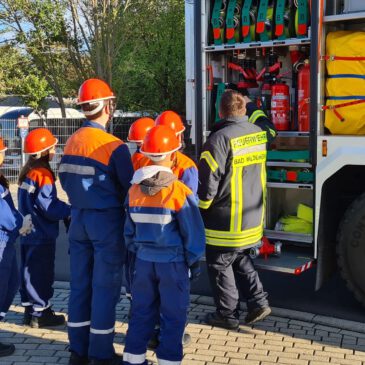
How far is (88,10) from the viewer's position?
2212 centimetres

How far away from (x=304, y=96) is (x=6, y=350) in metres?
3.26

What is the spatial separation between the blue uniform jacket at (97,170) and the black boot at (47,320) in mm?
1344

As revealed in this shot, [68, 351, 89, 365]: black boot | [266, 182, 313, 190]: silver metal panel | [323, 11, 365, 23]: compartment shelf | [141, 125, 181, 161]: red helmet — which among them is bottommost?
[68, 351, 89, 365]: black boot

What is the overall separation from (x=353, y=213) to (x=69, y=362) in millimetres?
2513

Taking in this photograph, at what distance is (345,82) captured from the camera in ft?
16.8

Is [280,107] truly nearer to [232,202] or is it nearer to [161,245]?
[232,202]

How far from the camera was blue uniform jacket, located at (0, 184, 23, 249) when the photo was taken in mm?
4590

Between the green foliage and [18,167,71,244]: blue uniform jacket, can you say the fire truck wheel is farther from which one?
the green foliage

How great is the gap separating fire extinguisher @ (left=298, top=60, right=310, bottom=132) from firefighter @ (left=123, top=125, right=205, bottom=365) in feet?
6.50

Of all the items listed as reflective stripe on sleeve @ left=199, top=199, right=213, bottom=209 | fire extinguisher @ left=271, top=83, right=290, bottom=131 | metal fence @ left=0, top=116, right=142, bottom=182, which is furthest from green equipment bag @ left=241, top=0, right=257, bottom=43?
metal fence @ left=0, top=116, right=142, bottom=182

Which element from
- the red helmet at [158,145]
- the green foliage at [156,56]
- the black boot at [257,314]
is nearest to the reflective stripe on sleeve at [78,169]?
the red helmet at [158,145]

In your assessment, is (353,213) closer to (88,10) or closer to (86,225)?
(86,225)

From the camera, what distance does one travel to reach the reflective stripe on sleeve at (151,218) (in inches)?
153

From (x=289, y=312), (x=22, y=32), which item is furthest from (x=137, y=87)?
(x=289, y=312)
